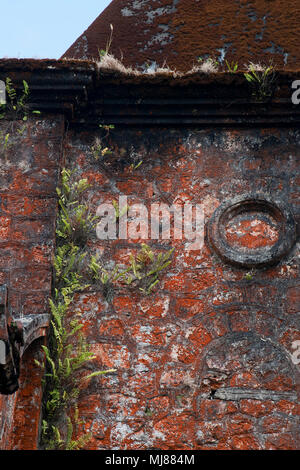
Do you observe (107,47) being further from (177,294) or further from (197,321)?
(197,321)

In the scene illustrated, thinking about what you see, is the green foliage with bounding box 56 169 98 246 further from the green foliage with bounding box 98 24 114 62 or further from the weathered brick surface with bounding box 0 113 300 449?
the green foliage with bounding box 98 24 114 62

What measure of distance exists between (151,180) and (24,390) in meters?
1.81

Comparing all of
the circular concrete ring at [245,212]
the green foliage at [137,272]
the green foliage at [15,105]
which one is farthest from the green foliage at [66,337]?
the circular concrete ring at [245,212]

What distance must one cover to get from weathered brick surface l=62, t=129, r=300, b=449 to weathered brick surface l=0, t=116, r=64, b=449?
283 millimetres

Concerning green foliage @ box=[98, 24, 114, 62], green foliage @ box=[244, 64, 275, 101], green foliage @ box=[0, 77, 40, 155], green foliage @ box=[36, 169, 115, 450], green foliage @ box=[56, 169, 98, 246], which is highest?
green foliage @ box=[98, 24, 114, 62]

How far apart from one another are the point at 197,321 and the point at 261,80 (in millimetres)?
1875

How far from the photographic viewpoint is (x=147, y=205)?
4516mm

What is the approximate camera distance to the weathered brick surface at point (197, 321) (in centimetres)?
383

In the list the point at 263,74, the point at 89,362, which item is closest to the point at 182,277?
the point at 89,362

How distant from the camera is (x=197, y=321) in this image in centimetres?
412

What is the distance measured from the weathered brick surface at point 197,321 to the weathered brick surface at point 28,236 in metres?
0.28

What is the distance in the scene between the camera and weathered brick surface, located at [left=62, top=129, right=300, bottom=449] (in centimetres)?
383

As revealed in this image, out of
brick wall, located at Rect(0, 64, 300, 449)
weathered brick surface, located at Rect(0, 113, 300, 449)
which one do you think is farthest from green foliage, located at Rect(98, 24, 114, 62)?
weathered brick surface, located at Rect(0, 113, 300, 449)

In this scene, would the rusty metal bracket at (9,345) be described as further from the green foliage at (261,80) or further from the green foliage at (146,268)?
the green foliage at (261,80)
